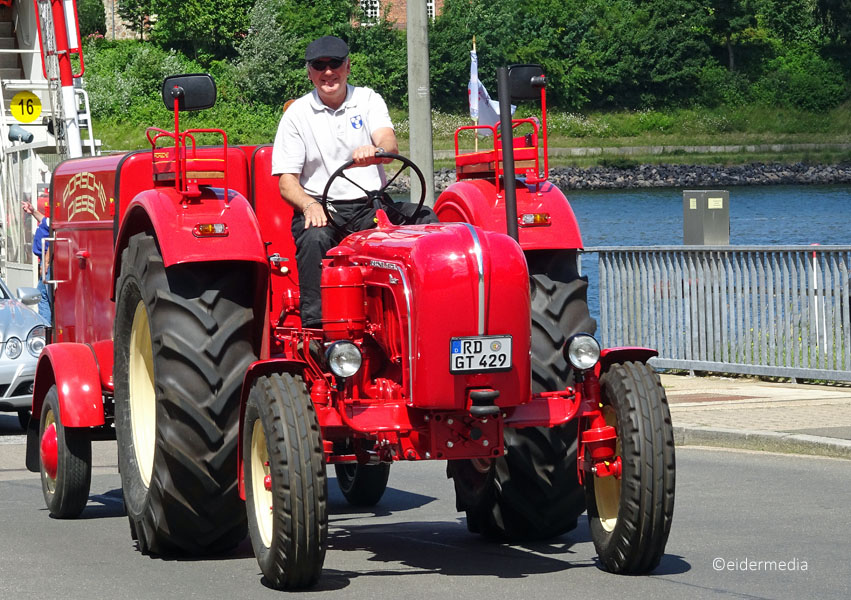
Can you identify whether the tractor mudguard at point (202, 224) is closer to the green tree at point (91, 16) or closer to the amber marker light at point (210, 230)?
the amber marker light at point (210, 230)

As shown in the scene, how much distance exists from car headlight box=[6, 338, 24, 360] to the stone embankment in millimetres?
84926

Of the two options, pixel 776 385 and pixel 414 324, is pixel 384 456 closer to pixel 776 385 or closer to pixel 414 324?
pixel 414 324

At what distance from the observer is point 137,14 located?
98.1 meters

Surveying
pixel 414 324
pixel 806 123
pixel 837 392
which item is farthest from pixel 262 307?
pixel 806 123

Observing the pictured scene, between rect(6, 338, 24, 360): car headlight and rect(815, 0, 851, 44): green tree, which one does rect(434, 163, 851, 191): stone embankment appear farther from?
rect(6, 338, 24, 360): car headlight

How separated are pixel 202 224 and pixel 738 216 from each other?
203 ft

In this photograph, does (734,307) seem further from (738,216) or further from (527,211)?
(738,216)

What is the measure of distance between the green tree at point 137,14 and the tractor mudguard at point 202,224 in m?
90.9

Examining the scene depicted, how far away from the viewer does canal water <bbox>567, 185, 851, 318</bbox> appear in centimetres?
5284

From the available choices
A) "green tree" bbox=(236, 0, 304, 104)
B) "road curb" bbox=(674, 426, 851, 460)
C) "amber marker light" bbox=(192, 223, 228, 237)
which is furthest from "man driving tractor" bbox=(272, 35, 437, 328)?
"green tree" bbox=(236, 0, 304, 104)

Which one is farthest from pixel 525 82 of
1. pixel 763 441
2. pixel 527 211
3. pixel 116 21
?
pixel 116 21

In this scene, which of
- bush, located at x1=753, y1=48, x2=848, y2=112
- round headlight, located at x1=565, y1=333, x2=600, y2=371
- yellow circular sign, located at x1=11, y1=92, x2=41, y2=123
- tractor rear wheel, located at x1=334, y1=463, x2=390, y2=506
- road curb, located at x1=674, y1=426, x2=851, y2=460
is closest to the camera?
round headlight, located at x1=565, y1=333, x2=600, y2=371

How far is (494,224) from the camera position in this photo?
27.3ft

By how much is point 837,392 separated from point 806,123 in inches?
3814
